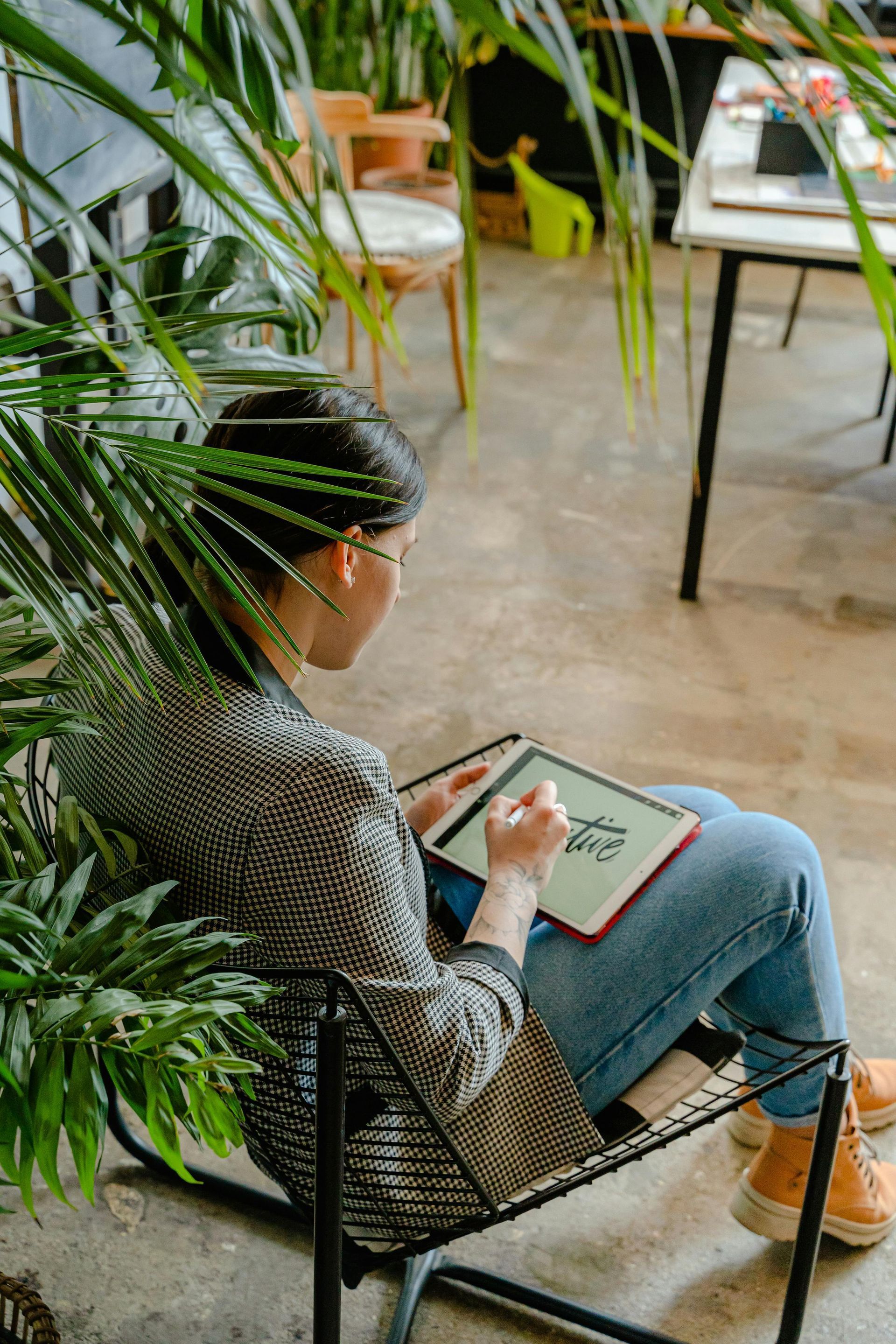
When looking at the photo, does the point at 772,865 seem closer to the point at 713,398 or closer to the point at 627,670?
the point at 627,670

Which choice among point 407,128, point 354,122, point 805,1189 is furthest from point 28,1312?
point 407,128

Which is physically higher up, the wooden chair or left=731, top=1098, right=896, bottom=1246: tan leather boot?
the wooden chair

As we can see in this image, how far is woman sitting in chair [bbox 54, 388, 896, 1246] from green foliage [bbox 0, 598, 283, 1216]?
92mm

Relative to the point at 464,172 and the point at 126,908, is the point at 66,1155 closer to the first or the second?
the point at 126,908

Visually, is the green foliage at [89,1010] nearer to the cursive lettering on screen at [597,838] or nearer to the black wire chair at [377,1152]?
the black wire chair at [377,1152]

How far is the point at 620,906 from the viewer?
49.4 inches

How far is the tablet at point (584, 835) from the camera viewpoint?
49.8 inches

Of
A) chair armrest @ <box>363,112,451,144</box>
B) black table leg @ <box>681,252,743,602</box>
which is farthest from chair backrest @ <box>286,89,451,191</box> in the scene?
black table leg @ <box>681,252,743,602</box>

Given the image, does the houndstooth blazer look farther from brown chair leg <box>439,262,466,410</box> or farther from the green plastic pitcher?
the green plastic pitcher

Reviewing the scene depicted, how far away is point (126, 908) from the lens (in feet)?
2.82

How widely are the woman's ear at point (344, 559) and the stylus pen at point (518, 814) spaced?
0.91 ft

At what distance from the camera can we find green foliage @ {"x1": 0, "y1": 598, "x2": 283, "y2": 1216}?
73 cm

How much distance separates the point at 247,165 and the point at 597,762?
1179mm

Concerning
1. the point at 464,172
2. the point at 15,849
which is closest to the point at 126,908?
the point at 15,849
